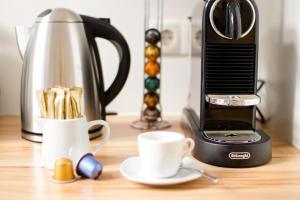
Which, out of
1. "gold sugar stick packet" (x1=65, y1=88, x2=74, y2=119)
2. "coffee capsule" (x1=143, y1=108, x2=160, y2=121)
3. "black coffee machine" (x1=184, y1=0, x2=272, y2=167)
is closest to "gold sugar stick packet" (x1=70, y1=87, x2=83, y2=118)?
"gold sugar stick packet" (x1=65, y1=88, x2=74, y2=119)

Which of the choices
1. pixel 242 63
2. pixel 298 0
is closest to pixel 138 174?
pixel 242 63

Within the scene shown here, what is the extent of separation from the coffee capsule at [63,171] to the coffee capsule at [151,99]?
1.27 feet

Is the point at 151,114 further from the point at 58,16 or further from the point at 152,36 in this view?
the point at 58,16

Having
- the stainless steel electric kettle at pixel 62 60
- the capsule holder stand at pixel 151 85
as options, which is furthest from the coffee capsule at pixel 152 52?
the stainless steel electric kettle at pixel 62 60

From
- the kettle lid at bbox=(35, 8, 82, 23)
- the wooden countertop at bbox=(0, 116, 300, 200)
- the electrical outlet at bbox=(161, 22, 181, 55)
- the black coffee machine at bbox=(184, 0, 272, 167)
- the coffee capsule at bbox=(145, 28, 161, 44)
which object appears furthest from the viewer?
the electrical outlet at bbox=(161, 22, 181, 55)

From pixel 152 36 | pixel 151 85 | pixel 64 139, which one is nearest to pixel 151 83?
pixel 151 85

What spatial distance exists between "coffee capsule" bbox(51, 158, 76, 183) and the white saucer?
0.25 feet

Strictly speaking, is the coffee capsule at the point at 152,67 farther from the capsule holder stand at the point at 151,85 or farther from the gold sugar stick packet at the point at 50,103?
the gold sugar stick packet at the point at 50,103

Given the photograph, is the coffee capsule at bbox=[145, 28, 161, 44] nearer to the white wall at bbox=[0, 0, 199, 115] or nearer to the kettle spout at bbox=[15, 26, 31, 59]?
the white wall at bbox=[0, 0, 199, 115]

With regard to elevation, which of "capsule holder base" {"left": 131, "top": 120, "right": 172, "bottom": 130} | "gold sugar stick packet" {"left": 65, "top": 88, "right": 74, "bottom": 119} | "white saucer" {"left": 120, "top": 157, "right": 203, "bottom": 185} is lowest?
"white saucer" {"left": 120, "top": 157, "right": 203, "bottom": 185}

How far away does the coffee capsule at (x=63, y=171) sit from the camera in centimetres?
Answer: 63

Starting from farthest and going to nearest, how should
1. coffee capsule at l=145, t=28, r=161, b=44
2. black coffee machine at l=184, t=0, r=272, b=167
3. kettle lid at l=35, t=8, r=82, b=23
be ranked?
coffee capsule at l=145, t=28, r=161, b=44
kettle lid at l=35, t=8, r=82, b=23
black coffee machine at l=184, t=0, r=272, b=167

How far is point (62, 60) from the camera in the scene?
83 cm

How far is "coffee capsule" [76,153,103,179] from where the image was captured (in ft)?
2.10
